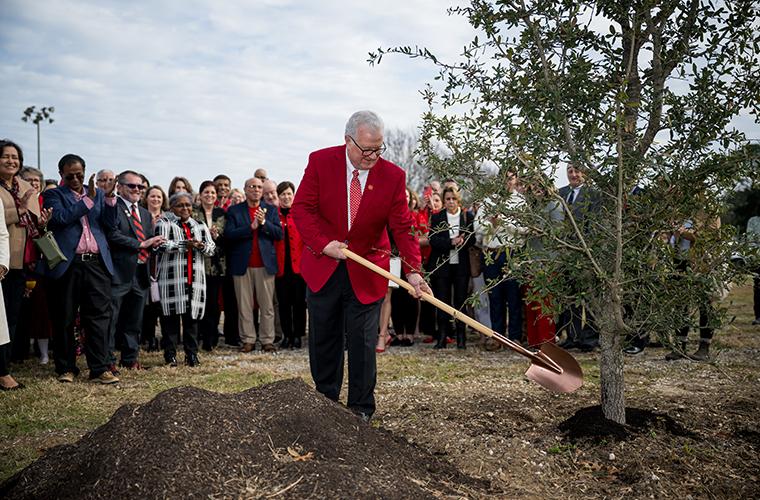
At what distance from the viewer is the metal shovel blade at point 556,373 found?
15.8 ft

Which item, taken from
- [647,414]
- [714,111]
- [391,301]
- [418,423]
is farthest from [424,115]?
[391,301]

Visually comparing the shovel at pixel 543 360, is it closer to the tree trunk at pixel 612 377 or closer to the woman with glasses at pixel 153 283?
the tree trunk at pixel 612 377

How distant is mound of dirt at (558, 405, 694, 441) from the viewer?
4742mm

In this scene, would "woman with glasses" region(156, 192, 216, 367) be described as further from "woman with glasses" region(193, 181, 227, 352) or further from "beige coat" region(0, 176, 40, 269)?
"beige coat" region(0, 176, 40, 269)

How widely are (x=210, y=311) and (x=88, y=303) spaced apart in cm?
256

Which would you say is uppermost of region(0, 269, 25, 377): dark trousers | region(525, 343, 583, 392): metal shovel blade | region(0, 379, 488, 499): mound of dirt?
region(0, 269, 25, 377): dark trousers

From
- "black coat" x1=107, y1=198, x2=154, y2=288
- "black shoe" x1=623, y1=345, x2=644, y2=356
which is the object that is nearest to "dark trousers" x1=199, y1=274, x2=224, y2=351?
"black coat" x1=107, y1=198, x2=154, y2=288

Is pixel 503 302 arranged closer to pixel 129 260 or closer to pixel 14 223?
pixel 129 260

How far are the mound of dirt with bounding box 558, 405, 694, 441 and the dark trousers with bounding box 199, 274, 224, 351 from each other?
5.96 metres

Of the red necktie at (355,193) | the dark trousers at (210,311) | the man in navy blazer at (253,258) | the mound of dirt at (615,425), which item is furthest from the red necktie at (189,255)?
the mound of dirt at (615,425)

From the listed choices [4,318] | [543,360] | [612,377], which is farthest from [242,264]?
[612,377]

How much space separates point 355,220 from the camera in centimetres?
520

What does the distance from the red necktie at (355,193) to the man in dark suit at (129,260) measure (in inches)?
141

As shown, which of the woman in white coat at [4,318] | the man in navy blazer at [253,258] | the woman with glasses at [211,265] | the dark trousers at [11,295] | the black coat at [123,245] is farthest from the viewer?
the man in navy blazer at [253,258]
